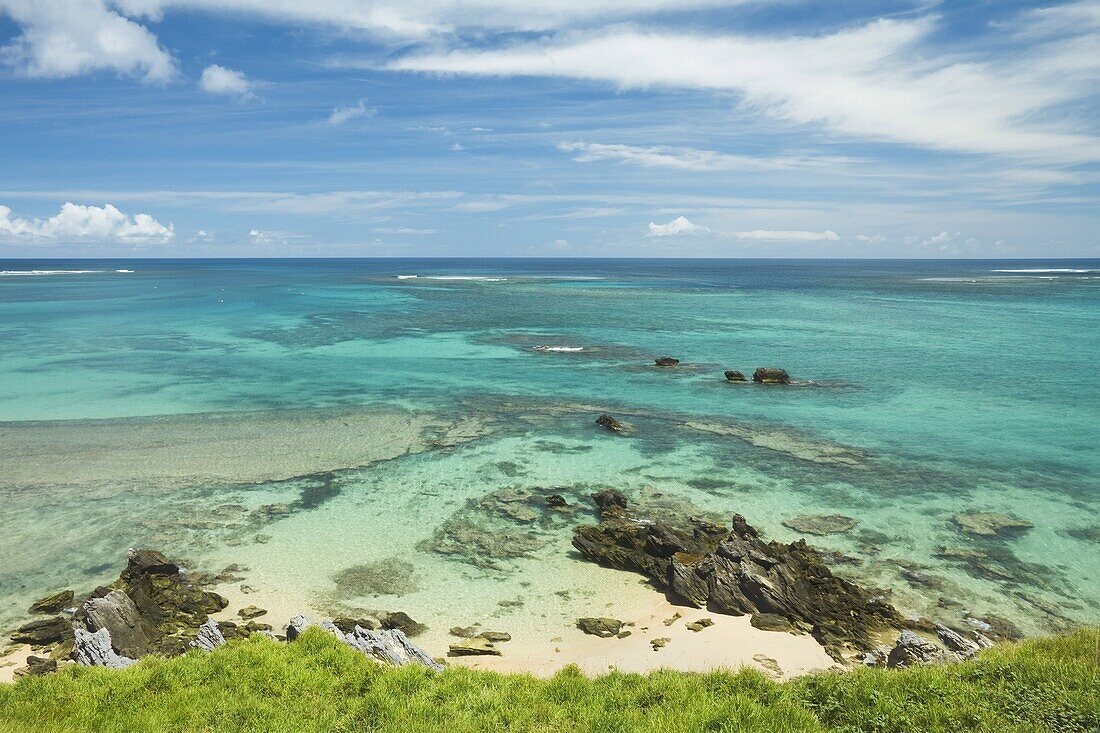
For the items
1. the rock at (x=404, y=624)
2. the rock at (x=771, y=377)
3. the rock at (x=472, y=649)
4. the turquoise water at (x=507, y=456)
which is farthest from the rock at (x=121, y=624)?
the rock at (x=771, y=377)

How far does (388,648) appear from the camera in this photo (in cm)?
1390

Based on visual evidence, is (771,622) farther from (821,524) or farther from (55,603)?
(55,603)

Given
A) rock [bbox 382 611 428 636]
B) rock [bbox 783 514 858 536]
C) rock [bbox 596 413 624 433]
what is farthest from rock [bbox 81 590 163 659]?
rock [bbox 596 413 624 433]

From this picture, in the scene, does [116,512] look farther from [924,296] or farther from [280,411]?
[924,296]

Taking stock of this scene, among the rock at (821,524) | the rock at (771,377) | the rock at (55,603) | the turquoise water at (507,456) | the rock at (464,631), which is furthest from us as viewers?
the rock at (771,377)

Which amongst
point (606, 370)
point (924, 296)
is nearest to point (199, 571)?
point (606, 370)

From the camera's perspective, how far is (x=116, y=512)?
24312 mm

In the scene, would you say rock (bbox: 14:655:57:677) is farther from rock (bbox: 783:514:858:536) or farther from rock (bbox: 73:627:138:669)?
rock (bbox: 783:514:858:536)

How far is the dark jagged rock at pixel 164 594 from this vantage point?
1705 cm

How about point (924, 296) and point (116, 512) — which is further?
point (924, 296)

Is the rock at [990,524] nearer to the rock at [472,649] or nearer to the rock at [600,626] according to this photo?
the rock at [600,626]

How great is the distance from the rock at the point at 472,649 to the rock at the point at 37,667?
8.84 meters

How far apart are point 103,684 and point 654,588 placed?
13885mm

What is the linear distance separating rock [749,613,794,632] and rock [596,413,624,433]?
58.5ft
